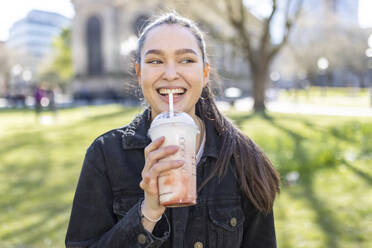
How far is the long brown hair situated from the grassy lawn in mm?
2555

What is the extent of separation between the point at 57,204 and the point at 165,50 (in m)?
4.56

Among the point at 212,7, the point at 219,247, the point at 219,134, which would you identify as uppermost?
the point at 212,7

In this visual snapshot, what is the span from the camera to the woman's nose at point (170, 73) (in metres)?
1.61

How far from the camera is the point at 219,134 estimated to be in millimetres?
1870

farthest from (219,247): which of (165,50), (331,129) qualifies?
(331,129)

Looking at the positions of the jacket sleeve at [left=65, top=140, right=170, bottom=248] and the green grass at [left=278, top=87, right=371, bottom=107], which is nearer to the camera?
the jacket sleeve at [left=65, top=140, right=170, bottom=248]

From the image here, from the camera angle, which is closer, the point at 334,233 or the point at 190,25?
the point at 190,25

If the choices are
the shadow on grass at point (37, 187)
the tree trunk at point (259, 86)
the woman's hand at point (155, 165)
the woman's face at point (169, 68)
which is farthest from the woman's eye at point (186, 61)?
the tree trunk at point (259, 86)

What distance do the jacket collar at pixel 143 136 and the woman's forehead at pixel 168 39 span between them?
1.18 ft

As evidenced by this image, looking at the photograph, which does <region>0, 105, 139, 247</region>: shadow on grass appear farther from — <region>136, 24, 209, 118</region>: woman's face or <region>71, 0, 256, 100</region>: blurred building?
<region>71, 0, 256, 100</region>: blurred building

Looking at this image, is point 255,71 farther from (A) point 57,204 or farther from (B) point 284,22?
(A) point 57,204

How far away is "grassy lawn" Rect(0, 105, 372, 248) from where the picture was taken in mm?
4344

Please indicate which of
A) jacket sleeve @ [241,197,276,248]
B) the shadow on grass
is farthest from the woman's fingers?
the shadow on grass

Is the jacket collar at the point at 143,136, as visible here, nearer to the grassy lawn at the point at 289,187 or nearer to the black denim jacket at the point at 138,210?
the black denim jacket at the point at 138,210
